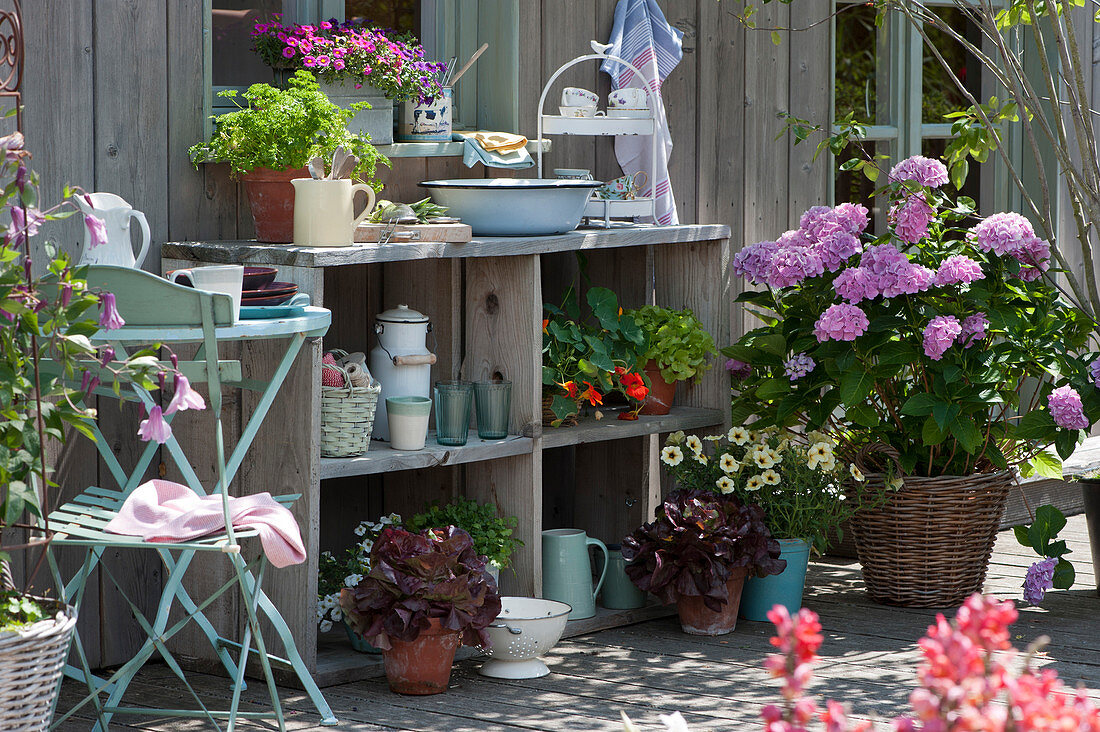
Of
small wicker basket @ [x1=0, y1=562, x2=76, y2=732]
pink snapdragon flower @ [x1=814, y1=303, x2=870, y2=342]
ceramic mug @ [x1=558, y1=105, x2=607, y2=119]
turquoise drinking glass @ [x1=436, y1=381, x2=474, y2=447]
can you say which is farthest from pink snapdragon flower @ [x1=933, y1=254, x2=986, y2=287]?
small wicker basket @ [x1=0, y1=562, x2=76, y2=732]

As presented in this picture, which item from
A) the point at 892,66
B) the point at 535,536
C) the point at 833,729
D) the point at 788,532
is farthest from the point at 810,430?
the point at 833,729

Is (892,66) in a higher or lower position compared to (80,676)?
higher

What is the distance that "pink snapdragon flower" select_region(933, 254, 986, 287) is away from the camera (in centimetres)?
352

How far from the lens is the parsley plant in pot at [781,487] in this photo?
3.65 m

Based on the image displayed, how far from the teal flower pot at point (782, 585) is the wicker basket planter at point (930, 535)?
0.24 metres

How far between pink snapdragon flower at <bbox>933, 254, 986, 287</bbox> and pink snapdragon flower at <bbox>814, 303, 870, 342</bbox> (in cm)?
21

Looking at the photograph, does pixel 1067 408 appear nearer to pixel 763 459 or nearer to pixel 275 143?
pixel 763 459

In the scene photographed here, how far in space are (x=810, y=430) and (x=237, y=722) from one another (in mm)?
1662

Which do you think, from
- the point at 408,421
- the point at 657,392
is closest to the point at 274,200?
the point at 408,421

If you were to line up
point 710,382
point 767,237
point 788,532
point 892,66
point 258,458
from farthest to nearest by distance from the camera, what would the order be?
1. point 892,66
2. point 767,237
3. point 710,382
4. point 788,532
5. point 258,458

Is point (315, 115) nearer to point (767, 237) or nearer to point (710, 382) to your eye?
point (710, 382)

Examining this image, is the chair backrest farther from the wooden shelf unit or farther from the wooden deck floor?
the wooden deck floor

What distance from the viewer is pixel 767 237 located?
4453mm

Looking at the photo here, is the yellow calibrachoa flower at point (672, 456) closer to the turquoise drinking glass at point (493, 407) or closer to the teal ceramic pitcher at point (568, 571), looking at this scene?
the teal ceramic pitcher at point (568, 571)
